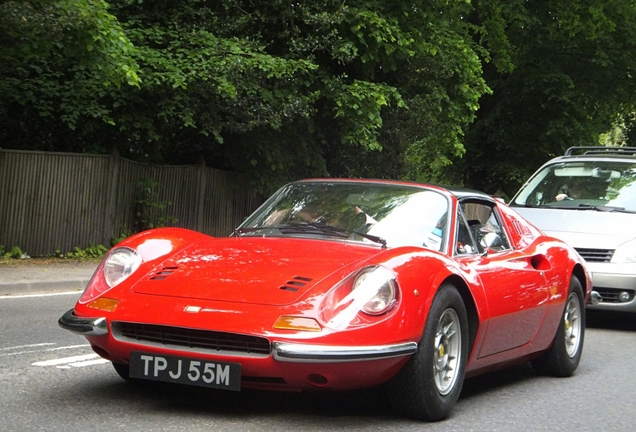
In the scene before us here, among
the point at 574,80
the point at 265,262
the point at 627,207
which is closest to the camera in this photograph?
the point at 265,262

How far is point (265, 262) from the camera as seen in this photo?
5742 millimetres

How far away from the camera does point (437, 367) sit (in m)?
5.61

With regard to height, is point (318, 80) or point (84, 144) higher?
point (318, 80)

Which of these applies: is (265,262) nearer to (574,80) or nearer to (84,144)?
(84,144)

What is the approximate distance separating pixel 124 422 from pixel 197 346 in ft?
1.74

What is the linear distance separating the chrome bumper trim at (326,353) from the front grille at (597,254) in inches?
255

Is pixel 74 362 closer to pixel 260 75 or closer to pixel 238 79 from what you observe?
pixel 238 79

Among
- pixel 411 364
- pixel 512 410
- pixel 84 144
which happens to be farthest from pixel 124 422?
pixel 84 144

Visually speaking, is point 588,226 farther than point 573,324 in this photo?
Yes

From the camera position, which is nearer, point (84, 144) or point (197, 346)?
point (197, 346)

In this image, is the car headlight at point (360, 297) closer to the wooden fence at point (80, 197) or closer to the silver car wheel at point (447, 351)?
the silver car wheel at point (447, 351)

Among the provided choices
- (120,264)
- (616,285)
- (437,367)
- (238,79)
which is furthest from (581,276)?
(238,79)

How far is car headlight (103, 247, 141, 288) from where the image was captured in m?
5.91

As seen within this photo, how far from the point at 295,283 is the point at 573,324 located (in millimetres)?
3182
